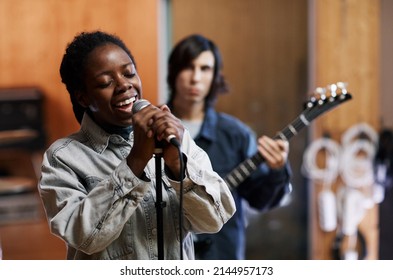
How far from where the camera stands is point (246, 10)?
2186 millimetres

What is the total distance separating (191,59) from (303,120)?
31cm

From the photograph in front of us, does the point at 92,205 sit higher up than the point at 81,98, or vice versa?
the point at 81,98

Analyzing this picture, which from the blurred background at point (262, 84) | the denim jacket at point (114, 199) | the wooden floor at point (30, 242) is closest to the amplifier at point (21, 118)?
the blurred background at point (262, 84)

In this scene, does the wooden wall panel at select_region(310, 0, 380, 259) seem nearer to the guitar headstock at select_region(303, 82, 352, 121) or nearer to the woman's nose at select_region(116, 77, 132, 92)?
the guitar headstock at select_region(303, 82, 352, 121)

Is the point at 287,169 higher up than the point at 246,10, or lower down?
lower down

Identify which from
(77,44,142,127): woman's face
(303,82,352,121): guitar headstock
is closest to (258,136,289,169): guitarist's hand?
(303,82,352,121): guitar headstock

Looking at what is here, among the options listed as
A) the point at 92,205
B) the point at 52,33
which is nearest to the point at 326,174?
the point at 52,33

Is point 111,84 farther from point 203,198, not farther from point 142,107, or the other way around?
point 203,198

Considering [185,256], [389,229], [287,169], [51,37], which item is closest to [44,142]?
[51,37]

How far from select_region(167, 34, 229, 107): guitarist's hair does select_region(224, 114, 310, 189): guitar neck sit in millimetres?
172

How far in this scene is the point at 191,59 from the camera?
5.36ft

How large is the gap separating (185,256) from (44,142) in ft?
2.99

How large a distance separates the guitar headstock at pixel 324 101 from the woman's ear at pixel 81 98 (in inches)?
26.9
